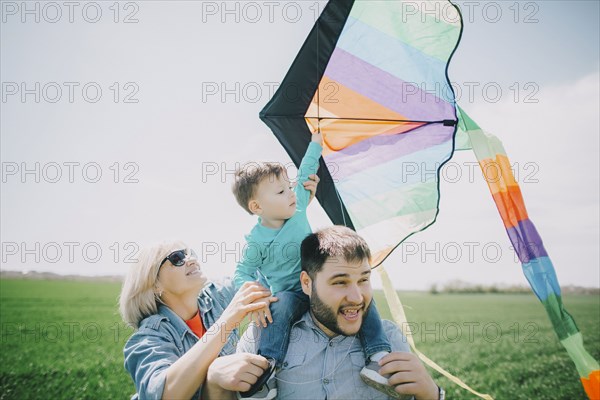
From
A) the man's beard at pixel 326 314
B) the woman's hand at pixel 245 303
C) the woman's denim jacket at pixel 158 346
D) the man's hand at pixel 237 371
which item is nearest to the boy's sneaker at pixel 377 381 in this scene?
the man's beard at pixel 326 314

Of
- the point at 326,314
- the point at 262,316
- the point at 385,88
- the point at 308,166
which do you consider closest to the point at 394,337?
the point at 326,314

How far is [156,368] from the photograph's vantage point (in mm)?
2234

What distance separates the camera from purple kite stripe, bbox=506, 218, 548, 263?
Result: 8.84 feet

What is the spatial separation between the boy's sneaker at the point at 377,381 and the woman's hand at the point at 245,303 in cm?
66

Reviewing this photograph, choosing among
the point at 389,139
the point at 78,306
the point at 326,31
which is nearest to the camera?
the point at 326,31

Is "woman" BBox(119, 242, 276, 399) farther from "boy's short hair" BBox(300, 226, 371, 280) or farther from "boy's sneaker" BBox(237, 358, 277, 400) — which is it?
"boy's short hair" BBox(300, 226, 371, 280)

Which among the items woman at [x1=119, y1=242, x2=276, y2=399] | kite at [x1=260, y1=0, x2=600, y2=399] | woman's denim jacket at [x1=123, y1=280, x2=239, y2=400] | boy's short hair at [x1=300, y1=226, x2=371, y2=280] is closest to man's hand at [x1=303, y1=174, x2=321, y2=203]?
kite at [x1=260, y1=0, x2=600, y2=399]

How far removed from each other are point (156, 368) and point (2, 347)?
1151 centimetres

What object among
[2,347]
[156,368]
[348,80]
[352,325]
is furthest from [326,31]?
[2,347]

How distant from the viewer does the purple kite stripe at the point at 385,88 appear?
3096 millimetres

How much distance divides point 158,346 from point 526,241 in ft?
7.75

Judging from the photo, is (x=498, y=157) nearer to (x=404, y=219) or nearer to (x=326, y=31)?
(x=404, y=219)

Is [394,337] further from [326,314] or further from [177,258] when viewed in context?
[177,258]

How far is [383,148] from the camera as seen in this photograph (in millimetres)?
3357
